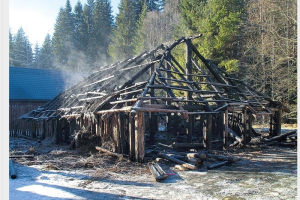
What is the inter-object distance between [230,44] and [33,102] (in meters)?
20.3

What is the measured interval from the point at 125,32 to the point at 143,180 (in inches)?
1491

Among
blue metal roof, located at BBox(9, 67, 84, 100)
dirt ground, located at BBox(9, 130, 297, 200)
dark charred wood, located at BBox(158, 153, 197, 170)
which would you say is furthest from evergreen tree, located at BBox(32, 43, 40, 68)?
dark charred wood, located at BBox(158, 153, 197, 170)

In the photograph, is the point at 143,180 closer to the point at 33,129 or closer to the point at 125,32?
the point at 33,129

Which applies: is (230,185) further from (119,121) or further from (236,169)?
(119,121)

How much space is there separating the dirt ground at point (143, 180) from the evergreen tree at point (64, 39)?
1557 inches

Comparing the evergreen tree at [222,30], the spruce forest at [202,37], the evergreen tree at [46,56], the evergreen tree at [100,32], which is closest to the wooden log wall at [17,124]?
the spruce forest at [202,37]

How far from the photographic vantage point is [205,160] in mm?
9484

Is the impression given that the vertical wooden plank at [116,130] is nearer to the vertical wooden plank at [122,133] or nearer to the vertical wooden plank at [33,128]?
the vertical wooden plank at [122,133]

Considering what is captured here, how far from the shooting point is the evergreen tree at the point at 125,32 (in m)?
41.5

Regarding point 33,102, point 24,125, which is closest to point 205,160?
point 24,125

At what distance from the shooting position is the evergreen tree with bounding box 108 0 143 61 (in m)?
41.5

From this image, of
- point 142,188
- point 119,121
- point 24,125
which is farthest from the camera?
point 24,125

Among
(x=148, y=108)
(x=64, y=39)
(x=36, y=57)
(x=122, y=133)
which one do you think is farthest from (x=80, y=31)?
(x=148, y=108)

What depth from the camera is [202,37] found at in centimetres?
2602
